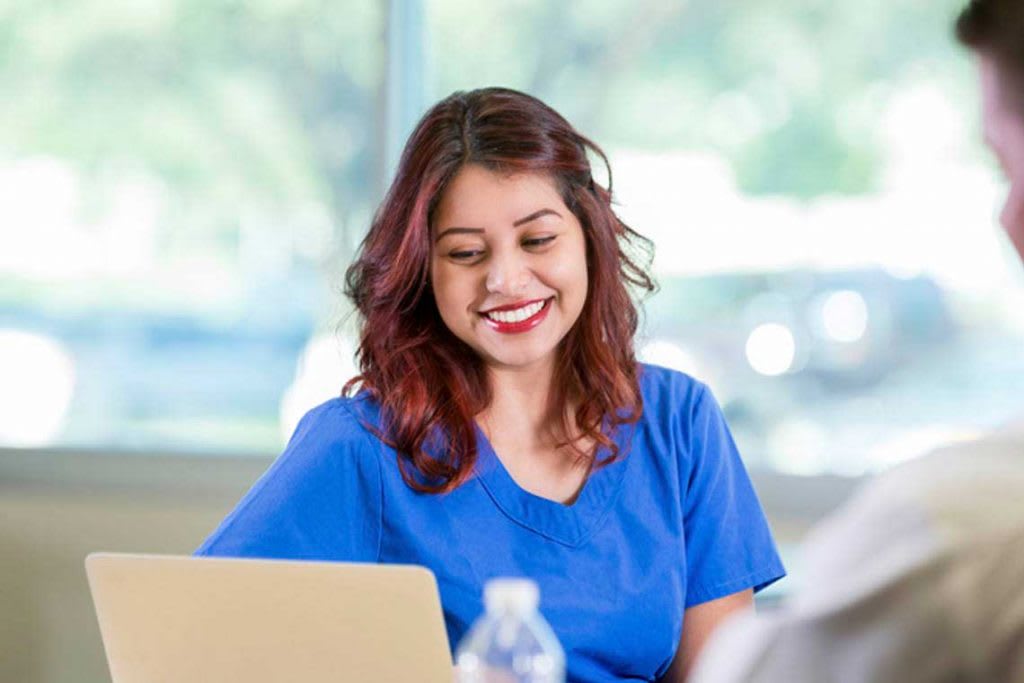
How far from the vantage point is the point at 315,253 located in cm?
320

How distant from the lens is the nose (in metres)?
1.86

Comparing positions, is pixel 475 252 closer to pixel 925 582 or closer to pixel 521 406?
pixel 521 406

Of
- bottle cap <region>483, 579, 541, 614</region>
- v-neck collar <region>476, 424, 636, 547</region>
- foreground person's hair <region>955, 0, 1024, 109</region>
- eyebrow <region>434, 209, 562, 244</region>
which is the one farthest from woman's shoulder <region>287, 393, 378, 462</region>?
foreground person's hair <region>955, 0, 1024, 109</region>

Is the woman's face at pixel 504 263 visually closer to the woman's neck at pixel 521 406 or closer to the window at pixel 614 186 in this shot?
the woman's neck at pixel 521 406

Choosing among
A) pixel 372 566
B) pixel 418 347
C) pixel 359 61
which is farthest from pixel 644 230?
pixel 372 566

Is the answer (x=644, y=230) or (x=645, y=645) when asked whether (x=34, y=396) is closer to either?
(x=644, y=230)

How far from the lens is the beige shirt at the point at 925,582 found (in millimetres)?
806

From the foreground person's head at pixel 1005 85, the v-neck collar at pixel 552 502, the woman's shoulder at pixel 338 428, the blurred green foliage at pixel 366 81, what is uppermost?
the blurred green foliage at pixel 366 81

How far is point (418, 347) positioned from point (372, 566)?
76 cm

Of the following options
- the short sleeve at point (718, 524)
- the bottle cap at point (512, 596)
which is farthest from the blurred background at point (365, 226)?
the bottle cap at point (512, 596)

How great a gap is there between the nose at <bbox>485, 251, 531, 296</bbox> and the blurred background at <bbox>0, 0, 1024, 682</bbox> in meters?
1.00

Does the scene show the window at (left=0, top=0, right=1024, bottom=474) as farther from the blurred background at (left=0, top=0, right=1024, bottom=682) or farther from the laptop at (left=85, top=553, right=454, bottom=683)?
the laptop at (left=85, top=553, right=454, bottom=683)

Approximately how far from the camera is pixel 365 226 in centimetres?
316

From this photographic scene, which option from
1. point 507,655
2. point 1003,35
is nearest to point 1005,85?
point 1003,35
